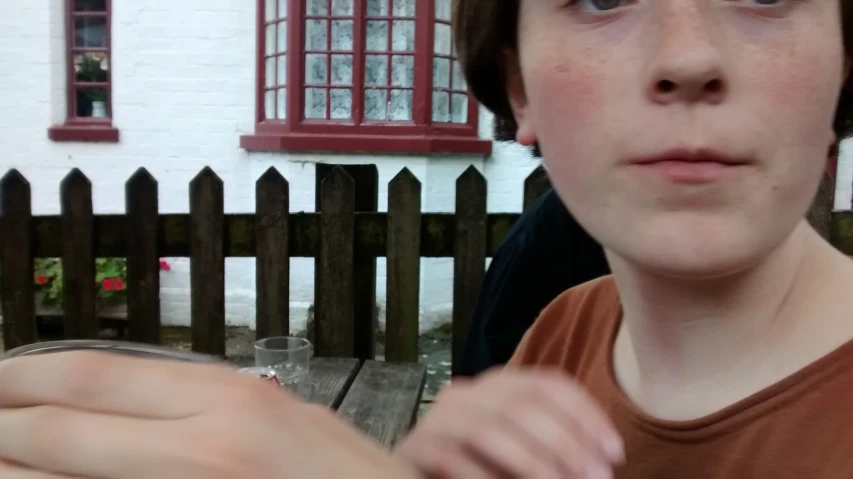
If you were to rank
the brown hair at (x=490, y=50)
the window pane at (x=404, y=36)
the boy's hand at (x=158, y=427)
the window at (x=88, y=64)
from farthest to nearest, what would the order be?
the window at (x=88, y=64), the window pane at (x=404, y=36), the brown hair at (x=490, y=50), the boy's hand at (x=158, y=427)

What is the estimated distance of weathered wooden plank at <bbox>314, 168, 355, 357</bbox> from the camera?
89.7 inches

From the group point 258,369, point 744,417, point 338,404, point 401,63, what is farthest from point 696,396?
point 401,63

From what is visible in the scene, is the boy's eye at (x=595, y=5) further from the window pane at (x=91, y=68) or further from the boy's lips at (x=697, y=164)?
the window pane at (x=91, y=68)

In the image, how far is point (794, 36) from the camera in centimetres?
53

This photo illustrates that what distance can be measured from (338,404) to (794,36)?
1210mm

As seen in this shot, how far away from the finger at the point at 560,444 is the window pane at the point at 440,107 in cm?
404

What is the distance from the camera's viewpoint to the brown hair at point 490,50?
730mm

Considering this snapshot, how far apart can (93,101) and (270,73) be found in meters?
1.19

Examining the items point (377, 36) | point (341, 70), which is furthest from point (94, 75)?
point (377, 36)

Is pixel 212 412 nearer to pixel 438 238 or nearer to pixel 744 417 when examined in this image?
pixel 744 417

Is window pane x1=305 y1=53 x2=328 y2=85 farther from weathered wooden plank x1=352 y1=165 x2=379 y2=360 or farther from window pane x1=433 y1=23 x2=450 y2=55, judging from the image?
weathered wooden plank x1=352 y1=165 x2=379 y2=360

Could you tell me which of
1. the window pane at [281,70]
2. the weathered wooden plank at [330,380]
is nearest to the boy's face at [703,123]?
the weathered wooden plank at [330,380]

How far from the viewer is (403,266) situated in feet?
7.59

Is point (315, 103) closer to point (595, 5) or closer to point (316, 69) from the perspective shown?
point (316, 69)
